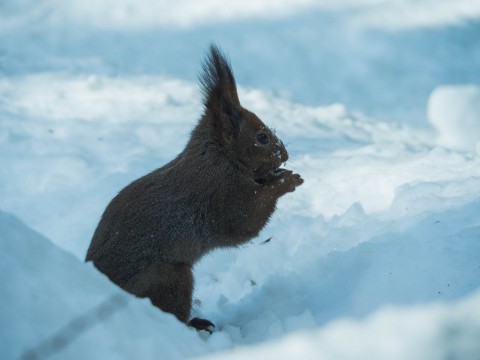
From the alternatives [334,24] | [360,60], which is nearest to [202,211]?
[360,60]

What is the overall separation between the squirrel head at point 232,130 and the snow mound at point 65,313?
1291mm

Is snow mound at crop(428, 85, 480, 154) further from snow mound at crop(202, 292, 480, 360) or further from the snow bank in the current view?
snow mound at crop(202, 292, 480, 360)

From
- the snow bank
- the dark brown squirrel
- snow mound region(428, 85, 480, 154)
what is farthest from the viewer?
snow mound region(428, 85, 480, 154)

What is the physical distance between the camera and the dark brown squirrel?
103 inches

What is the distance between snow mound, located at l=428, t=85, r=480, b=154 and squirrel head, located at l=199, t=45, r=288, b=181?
2.53 m

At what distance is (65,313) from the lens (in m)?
1.58

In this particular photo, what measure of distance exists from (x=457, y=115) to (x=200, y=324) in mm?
3679

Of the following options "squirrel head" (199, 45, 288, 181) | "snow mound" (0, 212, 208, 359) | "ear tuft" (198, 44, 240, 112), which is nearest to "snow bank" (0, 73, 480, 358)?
"snow mound" (0, 212, 208, 359)

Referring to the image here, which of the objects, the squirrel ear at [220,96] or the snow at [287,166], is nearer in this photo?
the snow at [287,166]

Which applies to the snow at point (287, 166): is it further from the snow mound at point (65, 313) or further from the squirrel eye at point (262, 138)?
the squirrel eye at point (262, 138)

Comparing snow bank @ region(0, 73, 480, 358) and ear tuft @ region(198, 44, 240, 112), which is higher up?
ear tuft @ region(198, 44, 240, 112)

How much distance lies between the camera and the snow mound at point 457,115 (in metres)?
Result: 5.17

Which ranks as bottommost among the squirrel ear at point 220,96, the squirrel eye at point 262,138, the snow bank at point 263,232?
the snow bank at point 263,232

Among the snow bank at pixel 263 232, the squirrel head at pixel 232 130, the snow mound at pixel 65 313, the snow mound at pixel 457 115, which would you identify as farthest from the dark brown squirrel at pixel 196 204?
the snow mound at pixel 457 115
